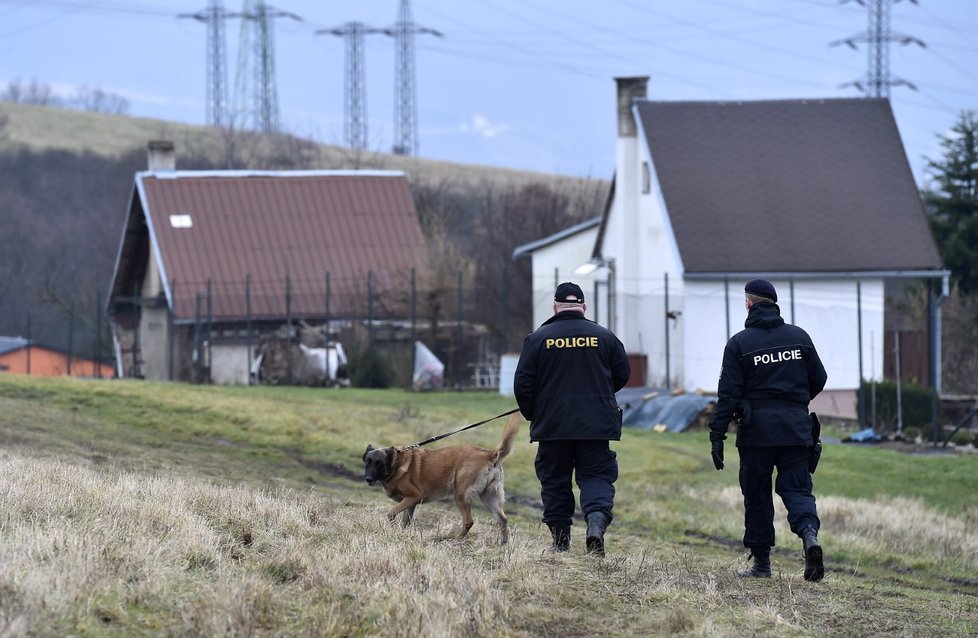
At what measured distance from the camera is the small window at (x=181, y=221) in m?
42.4

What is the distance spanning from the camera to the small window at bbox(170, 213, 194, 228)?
4244 centimetres

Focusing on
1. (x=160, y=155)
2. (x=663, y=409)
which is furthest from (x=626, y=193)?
(x=160, y=155)

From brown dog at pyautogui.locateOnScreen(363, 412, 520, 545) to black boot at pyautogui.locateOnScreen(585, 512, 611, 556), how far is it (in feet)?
3.35

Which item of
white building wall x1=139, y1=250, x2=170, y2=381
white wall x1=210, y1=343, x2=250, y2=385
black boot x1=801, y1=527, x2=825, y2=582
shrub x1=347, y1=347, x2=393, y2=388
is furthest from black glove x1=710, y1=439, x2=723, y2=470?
white building wall x1=139, y1=250, x2=170, y2=381

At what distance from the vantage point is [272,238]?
43062 mm

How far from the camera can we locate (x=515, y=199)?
62.5m

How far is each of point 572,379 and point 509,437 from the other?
82 centimetres

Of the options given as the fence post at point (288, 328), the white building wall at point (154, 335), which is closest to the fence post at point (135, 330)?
the white building wall at point (154, 335)

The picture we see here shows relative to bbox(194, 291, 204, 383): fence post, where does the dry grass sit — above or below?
below

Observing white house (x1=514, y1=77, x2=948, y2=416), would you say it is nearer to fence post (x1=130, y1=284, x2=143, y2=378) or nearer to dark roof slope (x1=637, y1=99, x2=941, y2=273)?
dark roof slope (x1=637, y1=99, x2=941, y2=273)

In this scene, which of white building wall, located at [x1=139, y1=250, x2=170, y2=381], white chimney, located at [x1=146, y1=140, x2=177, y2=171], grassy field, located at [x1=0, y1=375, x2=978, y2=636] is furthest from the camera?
white chimney, located at [x1=146, y1=140, x2=177, y2=171]

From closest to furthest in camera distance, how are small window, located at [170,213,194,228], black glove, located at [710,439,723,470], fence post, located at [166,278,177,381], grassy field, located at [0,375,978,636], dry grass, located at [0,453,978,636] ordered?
dry grass, located at [0,453,978,636] → grassy field, located at [0,375,978,636] → black glove, located at [710,439,723,470] → fence post, located at [166,278,177,381] → small window, located at [170,213,194,228]

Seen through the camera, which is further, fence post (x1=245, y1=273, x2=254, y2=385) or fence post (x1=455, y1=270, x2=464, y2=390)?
fence post (x1=245, y1=273, x2=254, y2=385)

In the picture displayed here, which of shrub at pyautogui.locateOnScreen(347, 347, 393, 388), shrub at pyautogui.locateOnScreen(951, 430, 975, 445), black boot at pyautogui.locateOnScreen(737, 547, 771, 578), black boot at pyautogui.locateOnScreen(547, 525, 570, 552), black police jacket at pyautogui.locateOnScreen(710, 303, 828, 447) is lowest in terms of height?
shrub at pyautogui.locateOnScreen(951, 430, 975, 445)
